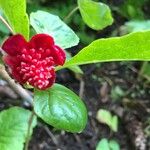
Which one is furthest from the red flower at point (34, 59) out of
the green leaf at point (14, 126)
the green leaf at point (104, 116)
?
the green leaf at point (104, 116)

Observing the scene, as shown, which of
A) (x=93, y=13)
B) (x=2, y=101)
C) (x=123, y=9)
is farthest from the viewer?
(x=123, y=9)

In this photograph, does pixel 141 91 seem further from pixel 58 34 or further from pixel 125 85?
pixel 58 34

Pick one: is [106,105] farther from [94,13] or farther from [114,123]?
[94,13]

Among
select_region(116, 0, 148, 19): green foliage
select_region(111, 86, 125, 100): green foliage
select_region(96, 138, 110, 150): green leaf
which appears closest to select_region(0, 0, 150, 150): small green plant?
select_region(96, 138, 110, 150): green leaf

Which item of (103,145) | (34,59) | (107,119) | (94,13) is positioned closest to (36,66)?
(34,59)

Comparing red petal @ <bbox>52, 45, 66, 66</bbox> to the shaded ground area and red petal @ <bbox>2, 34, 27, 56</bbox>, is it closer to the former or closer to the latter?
red petal @ <bbox>2, 34, 27, 56</bbox>

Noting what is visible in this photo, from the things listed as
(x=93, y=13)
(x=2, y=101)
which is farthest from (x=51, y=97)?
(x=2, y=101)

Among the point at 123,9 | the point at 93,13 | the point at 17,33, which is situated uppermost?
the point at 17,33

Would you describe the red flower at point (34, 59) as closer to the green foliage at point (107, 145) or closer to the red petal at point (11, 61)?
the red petal at point (11, 61)
